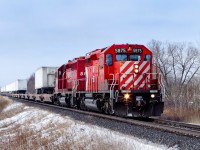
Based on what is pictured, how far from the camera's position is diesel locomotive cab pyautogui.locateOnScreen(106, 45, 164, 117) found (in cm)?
1523

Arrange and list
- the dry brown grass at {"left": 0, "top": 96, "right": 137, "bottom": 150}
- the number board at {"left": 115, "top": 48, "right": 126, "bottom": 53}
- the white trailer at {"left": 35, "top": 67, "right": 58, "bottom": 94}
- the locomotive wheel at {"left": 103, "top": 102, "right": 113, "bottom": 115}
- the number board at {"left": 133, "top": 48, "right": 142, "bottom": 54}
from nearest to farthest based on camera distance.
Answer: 1. the dry brown grass at {"left": 0, "top": 96, "right": 137, "bottom": 150}
2. the locomotive wheel at {"left": 103, "top": 102, "right": 113, "bottom": 115}
3. the number board at {"left": 115, "top": 48, "right": 126, "bottom": 53}
4. the number board at {"left": 133, "top": 48, "right": 142, "bottom": 54}
5. the white trailer at {"left": 35, "top": 67, "right": 58, "bottom": 94}

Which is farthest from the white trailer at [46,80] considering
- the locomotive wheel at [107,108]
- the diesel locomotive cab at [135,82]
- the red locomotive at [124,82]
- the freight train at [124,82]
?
the diesel locomotive cab at [135,82]

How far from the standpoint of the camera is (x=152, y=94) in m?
15.4

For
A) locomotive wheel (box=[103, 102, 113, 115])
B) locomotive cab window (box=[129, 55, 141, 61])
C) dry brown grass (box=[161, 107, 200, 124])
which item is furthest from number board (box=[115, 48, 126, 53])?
dry brown grass (box=[161, 107, 200, 124])

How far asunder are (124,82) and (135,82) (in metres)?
0.49

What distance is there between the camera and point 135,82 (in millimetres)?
15727

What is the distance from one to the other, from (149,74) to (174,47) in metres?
53.9

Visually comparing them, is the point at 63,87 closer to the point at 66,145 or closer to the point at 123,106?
the point at 123,106

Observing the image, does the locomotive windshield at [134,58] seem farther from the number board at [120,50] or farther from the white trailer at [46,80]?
the white trailer at [46,80]

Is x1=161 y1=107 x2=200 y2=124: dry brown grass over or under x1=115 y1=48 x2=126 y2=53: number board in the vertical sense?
under

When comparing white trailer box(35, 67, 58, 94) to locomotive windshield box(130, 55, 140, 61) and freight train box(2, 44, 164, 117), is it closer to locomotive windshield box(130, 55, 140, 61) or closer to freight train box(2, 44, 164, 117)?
freight train box(2, 44, 164, 117)

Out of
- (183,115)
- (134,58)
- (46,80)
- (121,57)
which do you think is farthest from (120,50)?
(46,80)

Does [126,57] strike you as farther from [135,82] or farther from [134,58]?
[135,82]

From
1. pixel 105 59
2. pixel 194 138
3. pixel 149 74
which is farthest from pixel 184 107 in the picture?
pixel 194 138
